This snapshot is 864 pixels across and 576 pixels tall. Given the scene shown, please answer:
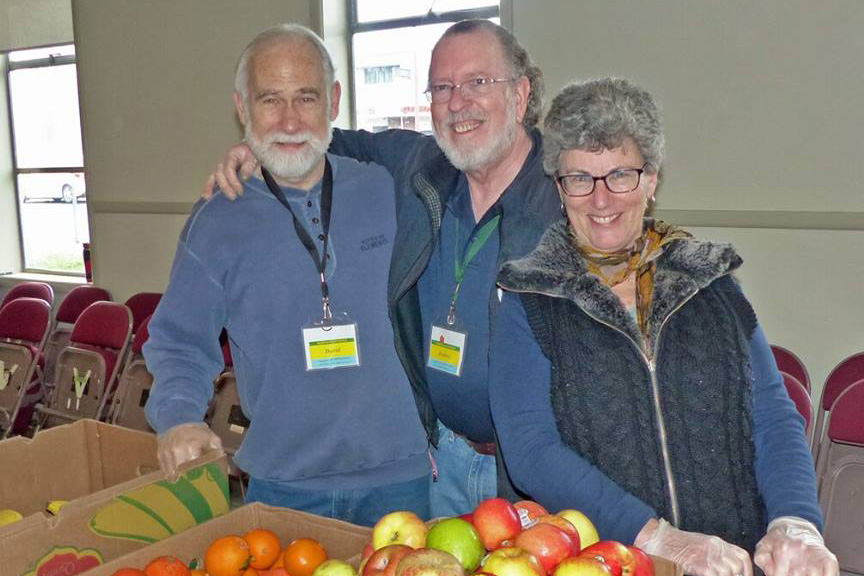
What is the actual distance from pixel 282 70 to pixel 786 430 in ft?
4.50

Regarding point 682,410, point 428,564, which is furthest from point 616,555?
point 682,410

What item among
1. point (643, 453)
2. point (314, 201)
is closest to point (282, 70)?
point (314, 201)

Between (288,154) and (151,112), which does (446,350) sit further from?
(151,112)

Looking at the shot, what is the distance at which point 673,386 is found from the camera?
1.64 m

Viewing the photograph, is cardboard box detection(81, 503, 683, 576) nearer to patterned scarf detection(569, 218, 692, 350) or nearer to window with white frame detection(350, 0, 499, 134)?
patterned scarf detection(569, 218, 692, 350)

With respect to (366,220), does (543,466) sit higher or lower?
lower

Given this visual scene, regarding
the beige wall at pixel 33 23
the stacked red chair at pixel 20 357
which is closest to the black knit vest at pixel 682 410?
the stacked red chair at pixel 20 357

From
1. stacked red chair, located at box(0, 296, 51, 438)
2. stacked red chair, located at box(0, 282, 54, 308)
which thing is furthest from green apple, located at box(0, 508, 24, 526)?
stacked red chair, located at box(0, 282, 54, 308)

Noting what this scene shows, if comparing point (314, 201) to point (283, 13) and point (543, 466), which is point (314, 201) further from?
point (283, 13)

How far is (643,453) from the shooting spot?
164cm

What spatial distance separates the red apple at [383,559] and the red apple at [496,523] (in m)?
0.13

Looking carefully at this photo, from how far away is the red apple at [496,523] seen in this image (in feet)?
4.61

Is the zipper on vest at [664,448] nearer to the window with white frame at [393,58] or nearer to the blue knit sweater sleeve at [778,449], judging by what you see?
the blue knit sweater sleeve at [778,449]

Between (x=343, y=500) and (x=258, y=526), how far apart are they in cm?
26
